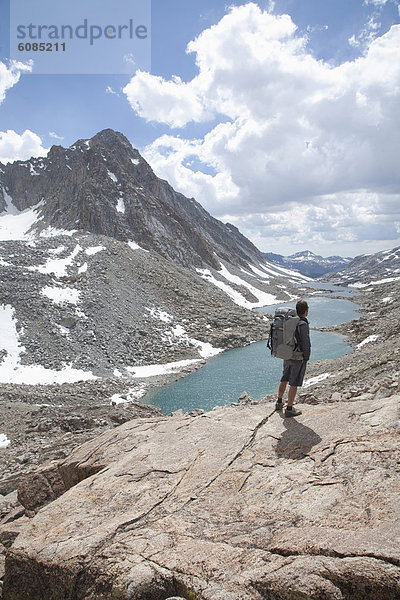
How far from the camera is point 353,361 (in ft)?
100

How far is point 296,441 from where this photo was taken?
725cm

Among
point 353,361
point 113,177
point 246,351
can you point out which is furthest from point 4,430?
point 113,177

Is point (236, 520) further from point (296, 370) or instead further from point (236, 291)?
point (236, 291)

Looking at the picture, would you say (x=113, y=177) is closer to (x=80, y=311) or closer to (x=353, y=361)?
(x=80, y=311)

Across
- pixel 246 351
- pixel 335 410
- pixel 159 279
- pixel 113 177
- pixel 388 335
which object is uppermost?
pixel 113 177

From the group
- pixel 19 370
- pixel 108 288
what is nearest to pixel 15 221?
pixel 108 288

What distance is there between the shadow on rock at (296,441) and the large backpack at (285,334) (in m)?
1.77

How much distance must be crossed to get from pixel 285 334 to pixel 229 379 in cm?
2926

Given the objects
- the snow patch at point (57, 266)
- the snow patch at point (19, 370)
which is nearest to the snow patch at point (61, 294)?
the snow patch at point (57, 266)

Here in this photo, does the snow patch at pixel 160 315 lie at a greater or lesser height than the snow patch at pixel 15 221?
lesser

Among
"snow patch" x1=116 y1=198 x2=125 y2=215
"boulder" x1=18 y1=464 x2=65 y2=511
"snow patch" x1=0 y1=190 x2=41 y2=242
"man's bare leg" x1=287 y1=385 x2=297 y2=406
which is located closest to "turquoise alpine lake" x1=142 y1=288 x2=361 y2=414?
"boulder" x1=18 y1=464 x2=65 y2=511

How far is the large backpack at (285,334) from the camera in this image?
858cm

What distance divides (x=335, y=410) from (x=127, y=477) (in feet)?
17.1

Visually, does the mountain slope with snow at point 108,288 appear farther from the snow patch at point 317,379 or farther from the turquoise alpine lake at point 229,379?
the snow patch at point 317,379
